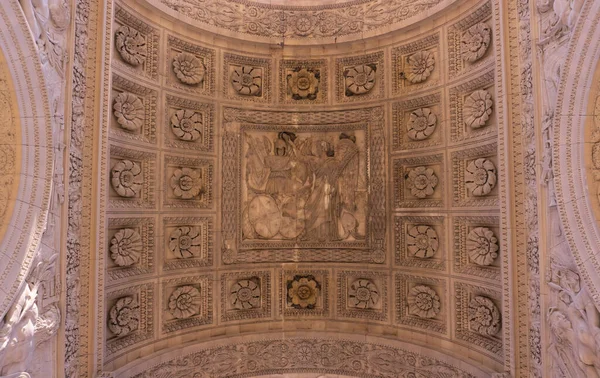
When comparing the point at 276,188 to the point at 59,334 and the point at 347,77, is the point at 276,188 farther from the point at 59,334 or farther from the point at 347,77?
the point at 59,334

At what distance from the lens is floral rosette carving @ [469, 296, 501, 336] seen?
311 inches

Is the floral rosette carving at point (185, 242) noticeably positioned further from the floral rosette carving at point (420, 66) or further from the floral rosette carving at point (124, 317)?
the floral rosette carving at point (420, 66)

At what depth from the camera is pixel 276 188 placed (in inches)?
392

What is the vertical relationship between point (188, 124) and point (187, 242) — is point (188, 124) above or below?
above

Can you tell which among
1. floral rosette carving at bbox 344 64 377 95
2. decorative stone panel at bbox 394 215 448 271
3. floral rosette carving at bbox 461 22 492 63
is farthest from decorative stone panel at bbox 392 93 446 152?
decorative stone panel at bbox 394 215 448 271

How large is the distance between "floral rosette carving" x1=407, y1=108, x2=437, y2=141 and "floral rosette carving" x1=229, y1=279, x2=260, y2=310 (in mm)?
5049

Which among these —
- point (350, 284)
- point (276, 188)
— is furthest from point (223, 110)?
point (350, 284)

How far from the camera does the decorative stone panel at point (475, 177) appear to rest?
793 centimetres

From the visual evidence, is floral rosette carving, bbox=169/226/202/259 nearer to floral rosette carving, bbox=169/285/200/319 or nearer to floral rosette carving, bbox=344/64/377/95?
floral rosette carving, bbox=169/285/200/319

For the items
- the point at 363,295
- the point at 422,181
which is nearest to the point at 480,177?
the point at 422,181

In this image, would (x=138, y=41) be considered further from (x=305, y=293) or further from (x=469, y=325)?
(x=469, y=325)

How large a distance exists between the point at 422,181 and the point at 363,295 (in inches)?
118

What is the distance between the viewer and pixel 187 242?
9195mm

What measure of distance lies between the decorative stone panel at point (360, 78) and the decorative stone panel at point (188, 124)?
310 centimetres
